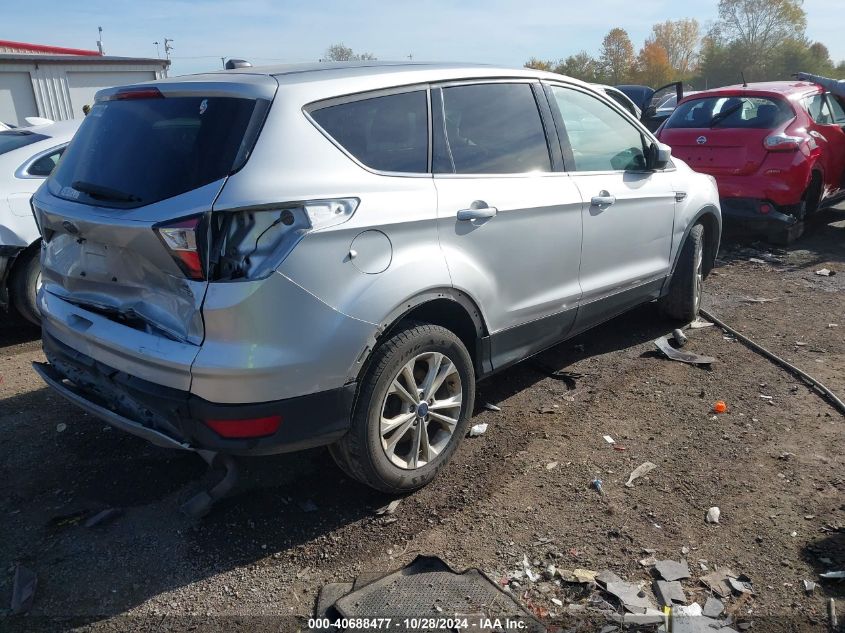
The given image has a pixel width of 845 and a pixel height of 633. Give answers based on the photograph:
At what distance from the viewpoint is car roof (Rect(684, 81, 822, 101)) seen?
26.1ft

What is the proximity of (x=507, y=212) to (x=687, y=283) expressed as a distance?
8.12ft

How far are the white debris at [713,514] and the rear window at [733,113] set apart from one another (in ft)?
19.5

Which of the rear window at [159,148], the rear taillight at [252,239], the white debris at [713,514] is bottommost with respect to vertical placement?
the white debris at [713,514]

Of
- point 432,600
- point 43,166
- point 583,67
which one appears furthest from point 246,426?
point 583,67

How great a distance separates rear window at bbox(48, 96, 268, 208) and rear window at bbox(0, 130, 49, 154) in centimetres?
303

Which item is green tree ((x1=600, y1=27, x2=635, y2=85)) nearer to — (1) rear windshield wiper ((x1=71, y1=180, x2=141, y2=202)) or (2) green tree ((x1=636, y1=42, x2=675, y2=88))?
(2) green tree ((x1=636, y1=42, x2=675, y2=88))

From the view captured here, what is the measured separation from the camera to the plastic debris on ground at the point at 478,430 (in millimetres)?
3942

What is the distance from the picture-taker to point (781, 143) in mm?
7539

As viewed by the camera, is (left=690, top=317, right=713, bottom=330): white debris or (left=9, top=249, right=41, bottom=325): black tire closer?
(left=9, top=249, right=41, bottom=325): black tire

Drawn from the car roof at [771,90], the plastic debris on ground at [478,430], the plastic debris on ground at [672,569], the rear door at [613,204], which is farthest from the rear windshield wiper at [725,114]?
the plastic debris on ground at [672,569]

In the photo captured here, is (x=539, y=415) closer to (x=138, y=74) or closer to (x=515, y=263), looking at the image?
(x=515, y=263)

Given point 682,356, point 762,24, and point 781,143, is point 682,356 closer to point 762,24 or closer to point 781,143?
point 781,143

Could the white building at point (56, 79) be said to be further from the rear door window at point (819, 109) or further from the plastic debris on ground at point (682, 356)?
the plastic debris on ground at point (682, 356)

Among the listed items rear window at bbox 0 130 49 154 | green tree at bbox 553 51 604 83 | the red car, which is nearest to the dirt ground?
rear window at bbox 0 130 49 154
